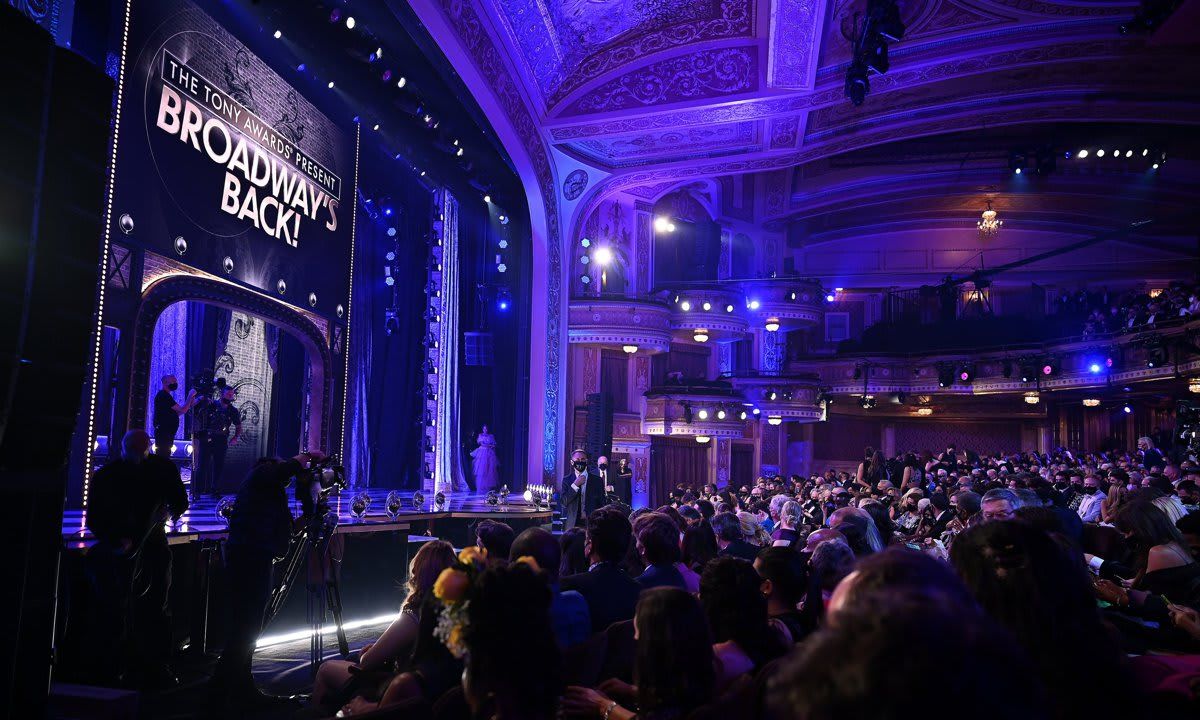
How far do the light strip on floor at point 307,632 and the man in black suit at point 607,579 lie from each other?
3160 mm

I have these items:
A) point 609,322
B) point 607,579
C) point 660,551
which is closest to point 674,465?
point 609,322

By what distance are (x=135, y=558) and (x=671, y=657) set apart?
13.1 ft

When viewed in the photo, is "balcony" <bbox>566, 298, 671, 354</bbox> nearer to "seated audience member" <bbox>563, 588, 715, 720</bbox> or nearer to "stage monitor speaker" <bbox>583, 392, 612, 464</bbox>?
"stage monitor speaker" <bbox>583, 392, 612, 464</bbox>

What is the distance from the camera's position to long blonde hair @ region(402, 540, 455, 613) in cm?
351

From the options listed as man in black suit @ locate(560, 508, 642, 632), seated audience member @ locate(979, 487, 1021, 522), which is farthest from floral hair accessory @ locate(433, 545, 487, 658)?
seated audience member @ locate(979, 487, 1021, 522)

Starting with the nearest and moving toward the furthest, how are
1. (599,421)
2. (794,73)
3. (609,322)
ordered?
(794,73) < (599,421) < (609,322)

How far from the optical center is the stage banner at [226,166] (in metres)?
7.12

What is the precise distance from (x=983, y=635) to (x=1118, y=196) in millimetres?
25375

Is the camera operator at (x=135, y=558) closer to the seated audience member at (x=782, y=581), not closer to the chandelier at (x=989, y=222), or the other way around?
the seated audience member at (x=782, y=581)

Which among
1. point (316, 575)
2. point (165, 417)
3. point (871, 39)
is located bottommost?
point (316, 575)

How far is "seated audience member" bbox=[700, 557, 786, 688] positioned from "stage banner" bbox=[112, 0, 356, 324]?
666 cm

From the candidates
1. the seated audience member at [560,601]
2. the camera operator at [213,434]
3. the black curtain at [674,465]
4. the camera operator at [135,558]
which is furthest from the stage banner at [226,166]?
the black curtain at [674,465]

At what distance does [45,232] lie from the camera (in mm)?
2209

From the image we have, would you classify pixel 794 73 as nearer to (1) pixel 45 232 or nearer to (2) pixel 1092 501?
(2) pixel 1092 501
